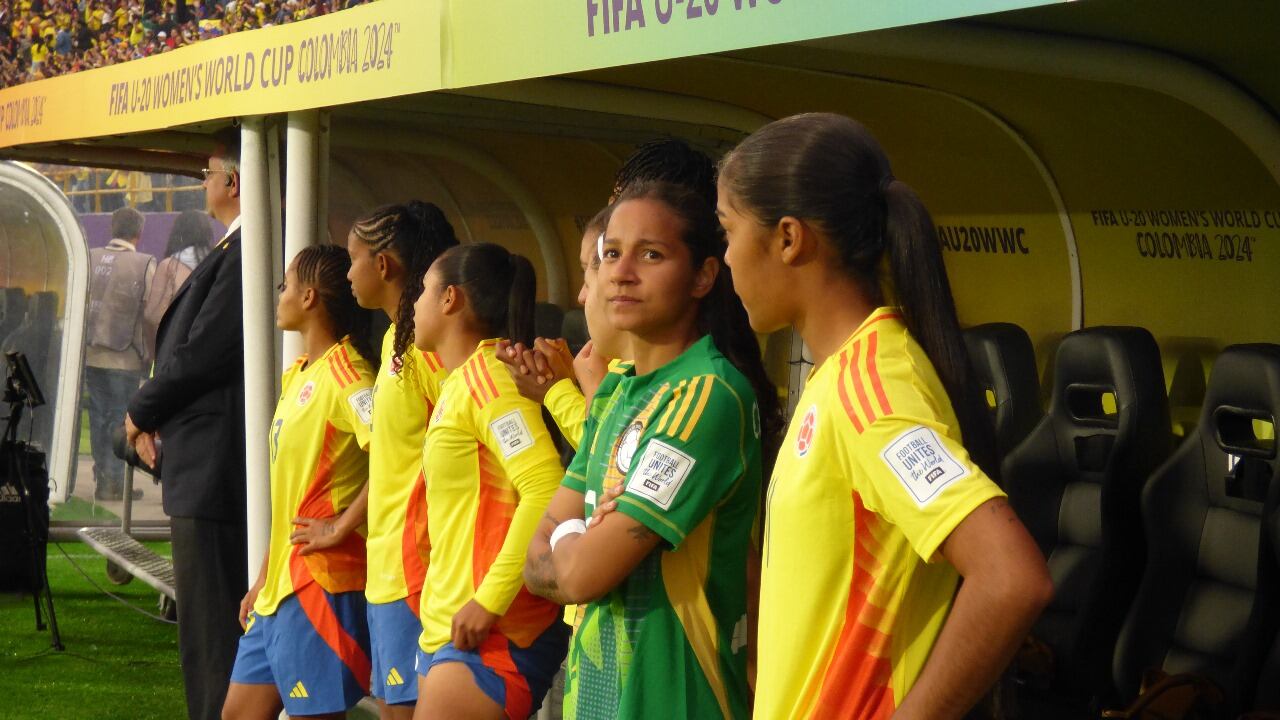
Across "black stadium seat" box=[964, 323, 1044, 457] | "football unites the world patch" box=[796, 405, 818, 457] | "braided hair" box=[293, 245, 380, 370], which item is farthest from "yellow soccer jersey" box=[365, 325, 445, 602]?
"football unites the world patch" box=[796, 405, 818, 457]

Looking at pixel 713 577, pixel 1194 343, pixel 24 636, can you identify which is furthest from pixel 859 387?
pixel 24 636

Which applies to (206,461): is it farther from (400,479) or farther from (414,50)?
(414,50)

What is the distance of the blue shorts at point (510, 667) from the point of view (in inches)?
103

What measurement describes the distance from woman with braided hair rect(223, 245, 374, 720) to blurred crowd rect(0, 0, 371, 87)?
1092 cm

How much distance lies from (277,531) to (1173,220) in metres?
2.44

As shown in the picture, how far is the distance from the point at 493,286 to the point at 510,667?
77 centimetres

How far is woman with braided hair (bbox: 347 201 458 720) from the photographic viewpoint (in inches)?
116

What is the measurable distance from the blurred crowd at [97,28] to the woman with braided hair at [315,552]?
35.8 ft

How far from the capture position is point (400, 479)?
3.02 metres

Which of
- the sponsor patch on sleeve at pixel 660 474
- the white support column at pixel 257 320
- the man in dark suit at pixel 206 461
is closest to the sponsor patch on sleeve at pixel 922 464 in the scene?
the sponsor patch on sleeve at pixel 660 474

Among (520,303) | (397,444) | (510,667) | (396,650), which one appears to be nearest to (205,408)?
(397,444)

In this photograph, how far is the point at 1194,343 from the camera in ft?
12.7

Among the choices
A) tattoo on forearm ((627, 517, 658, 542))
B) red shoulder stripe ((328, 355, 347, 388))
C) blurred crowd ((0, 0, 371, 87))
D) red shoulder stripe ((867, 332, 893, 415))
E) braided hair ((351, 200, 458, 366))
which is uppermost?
blurred crowd ((0, 0, 371, 87))

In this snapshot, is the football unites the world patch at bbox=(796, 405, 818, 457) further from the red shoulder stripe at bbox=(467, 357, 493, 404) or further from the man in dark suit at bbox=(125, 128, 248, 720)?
the man in dark suit at bbox=(125, 128, 248, 720)
